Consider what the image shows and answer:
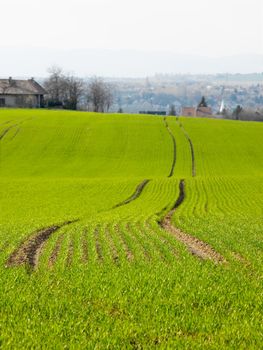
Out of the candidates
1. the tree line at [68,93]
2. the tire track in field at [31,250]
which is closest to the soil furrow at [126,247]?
the tire track in field at [31,250]

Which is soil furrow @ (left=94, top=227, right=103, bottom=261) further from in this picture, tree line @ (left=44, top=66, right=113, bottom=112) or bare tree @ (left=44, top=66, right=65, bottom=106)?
bare tree @ (left=44, top=66, right=65, bottom=106)

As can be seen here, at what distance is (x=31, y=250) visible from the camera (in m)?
21.6

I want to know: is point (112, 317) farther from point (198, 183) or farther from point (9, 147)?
point (9, 147)

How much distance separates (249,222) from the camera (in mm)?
31219

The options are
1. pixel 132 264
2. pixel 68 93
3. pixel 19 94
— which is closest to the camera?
pixel 132 264

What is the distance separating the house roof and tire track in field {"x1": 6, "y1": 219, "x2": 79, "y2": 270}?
124519mm

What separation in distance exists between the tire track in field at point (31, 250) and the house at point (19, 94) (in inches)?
4886

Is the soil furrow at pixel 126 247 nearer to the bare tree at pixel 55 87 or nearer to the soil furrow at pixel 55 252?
the soil furrow at pixel 55 252

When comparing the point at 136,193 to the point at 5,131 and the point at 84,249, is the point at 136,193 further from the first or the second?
the point at 5,131

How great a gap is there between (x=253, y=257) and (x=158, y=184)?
122 feet

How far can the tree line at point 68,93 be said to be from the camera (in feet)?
Answer: 525

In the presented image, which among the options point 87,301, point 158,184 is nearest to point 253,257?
point 87,301

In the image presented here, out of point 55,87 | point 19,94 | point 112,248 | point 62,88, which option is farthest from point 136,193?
point 55,87

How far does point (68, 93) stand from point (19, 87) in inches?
1075
